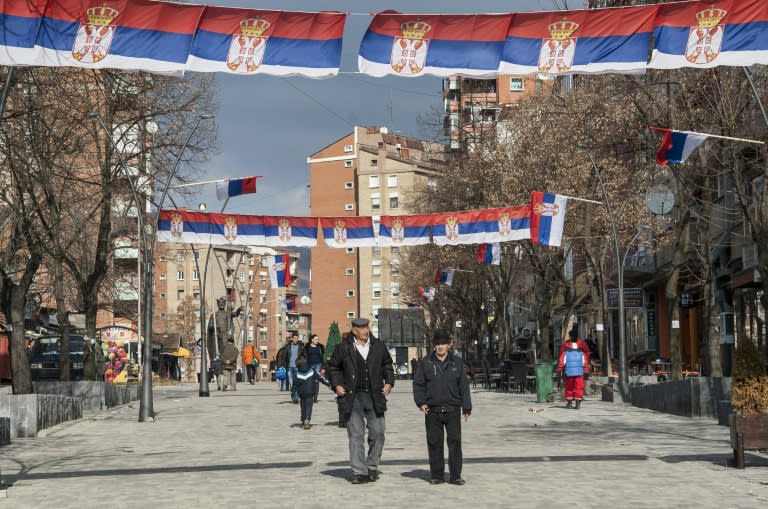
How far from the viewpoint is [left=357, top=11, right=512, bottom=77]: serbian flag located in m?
15.1

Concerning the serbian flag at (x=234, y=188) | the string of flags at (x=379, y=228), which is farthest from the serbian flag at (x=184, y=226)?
the serbian flag at (x=234, y=188)

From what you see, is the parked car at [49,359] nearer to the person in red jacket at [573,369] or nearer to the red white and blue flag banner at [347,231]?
the red white and blue flag banner at [347,231]

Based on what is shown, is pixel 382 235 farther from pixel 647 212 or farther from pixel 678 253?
pixel 647 212

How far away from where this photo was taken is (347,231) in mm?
36844

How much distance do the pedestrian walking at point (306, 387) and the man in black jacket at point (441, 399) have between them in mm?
8877

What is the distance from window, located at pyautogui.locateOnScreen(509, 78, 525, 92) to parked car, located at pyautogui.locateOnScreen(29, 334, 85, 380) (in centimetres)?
Result: 7796

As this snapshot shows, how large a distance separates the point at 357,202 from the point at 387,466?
403 feet

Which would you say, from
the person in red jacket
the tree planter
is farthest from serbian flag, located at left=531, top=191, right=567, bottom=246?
the tree planter

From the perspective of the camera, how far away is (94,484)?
13898 mm

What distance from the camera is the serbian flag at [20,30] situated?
48.3 ft

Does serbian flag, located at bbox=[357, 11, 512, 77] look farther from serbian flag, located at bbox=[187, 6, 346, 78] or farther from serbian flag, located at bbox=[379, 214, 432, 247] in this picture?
serbian flag, located at bbox=[379, 214, 432, 247]

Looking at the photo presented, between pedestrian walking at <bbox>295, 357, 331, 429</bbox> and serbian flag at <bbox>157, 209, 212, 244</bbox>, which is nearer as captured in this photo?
pedestrian walking at <bbox>295, 357, 331, 429</bbox>

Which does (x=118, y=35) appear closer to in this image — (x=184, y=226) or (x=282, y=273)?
(x=184, y=226)

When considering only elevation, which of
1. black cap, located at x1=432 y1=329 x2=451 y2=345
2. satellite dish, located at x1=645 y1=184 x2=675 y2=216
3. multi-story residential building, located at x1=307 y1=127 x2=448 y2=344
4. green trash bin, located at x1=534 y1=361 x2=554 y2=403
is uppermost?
multi-story residential building, located at x1=307 y1=127 x2=448 y2=344
